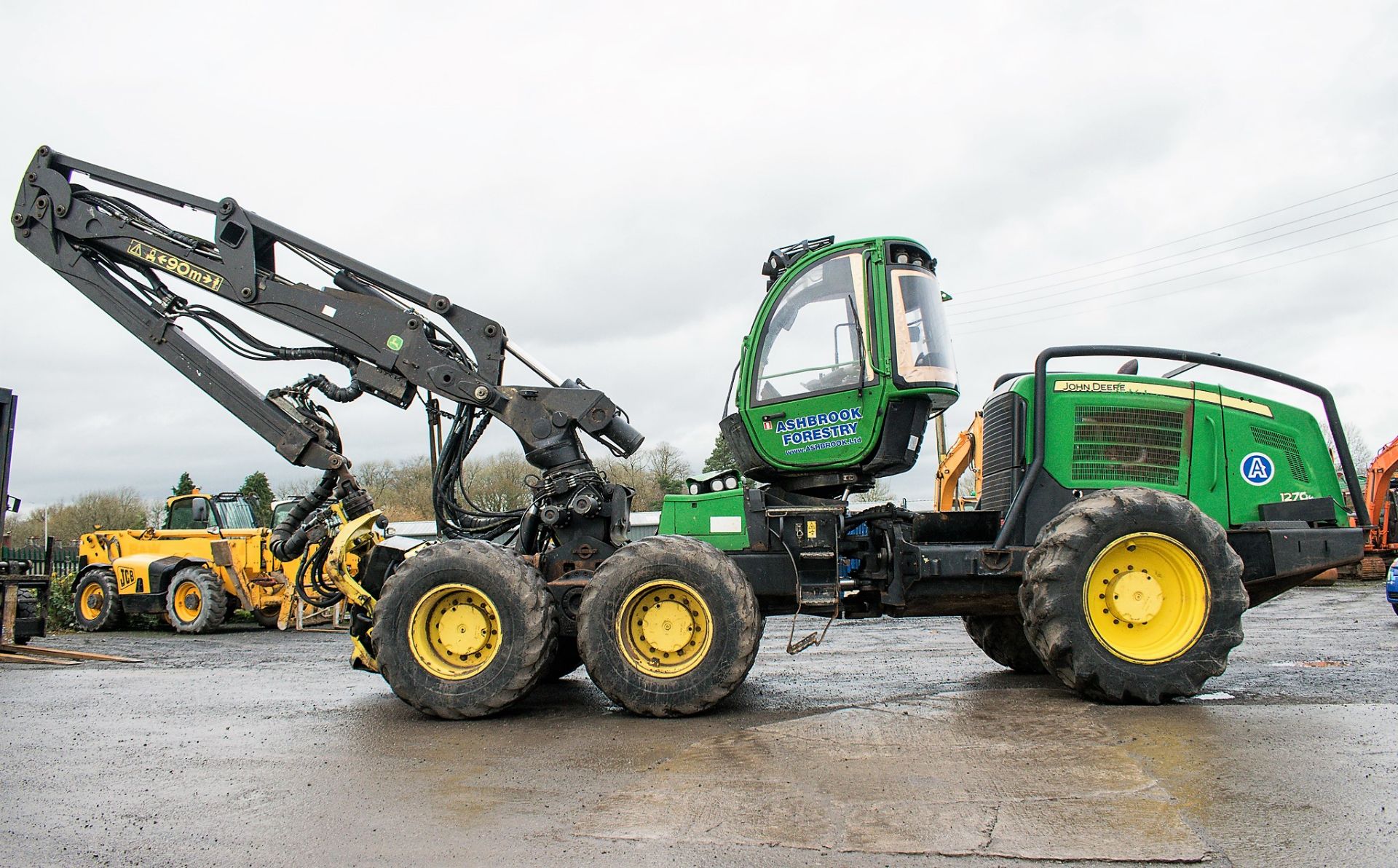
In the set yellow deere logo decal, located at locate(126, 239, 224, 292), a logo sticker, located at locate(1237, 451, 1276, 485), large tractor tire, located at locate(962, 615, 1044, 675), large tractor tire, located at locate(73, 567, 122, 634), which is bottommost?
large tractor tire, located at locate(73, 567, 122, 634)

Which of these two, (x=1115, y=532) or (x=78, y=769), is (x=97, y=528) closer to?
(x=78, y=769)

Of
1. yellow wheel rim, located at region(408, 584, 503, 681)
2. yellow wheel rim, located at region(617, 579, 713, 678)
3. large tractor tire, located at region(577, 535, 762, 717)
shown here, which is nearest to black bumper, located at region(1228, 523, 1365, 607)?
large tractor tire, located at region(577, 535, 762, 717)

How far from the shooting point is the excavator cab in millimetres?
7734

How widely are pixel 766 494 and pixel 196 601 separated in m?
14.0

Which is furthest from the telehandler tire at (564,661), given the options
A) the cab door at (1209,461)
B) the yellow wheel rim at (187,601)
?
the yellow wheel rim at (187,601)

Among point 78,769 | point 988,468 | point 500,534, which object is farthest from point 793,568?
point 78,769

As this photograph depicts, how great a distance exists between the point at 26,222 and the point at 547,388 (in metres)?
4.66

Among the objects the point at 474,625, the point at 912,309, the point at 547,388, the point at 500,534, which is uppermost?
the point at 912,309

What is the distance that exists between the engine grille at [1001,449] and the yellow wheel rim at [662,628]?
2.79 meters

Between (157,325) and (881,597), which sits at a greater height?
(157,325)

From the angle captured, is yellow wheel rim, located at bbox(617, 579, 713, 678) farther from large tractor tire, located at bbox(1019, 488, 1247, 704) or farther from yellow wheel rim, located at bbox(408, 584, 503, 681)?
large tractor tire, located at bbox(1019, 488, 1247, 704)

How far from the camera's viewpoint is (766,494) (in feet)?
26.9

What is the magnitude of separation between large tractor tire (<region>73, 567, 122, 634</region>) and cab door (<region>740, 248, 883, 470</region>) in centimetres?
1611

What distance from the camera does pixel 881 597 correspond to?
7.95 meters
